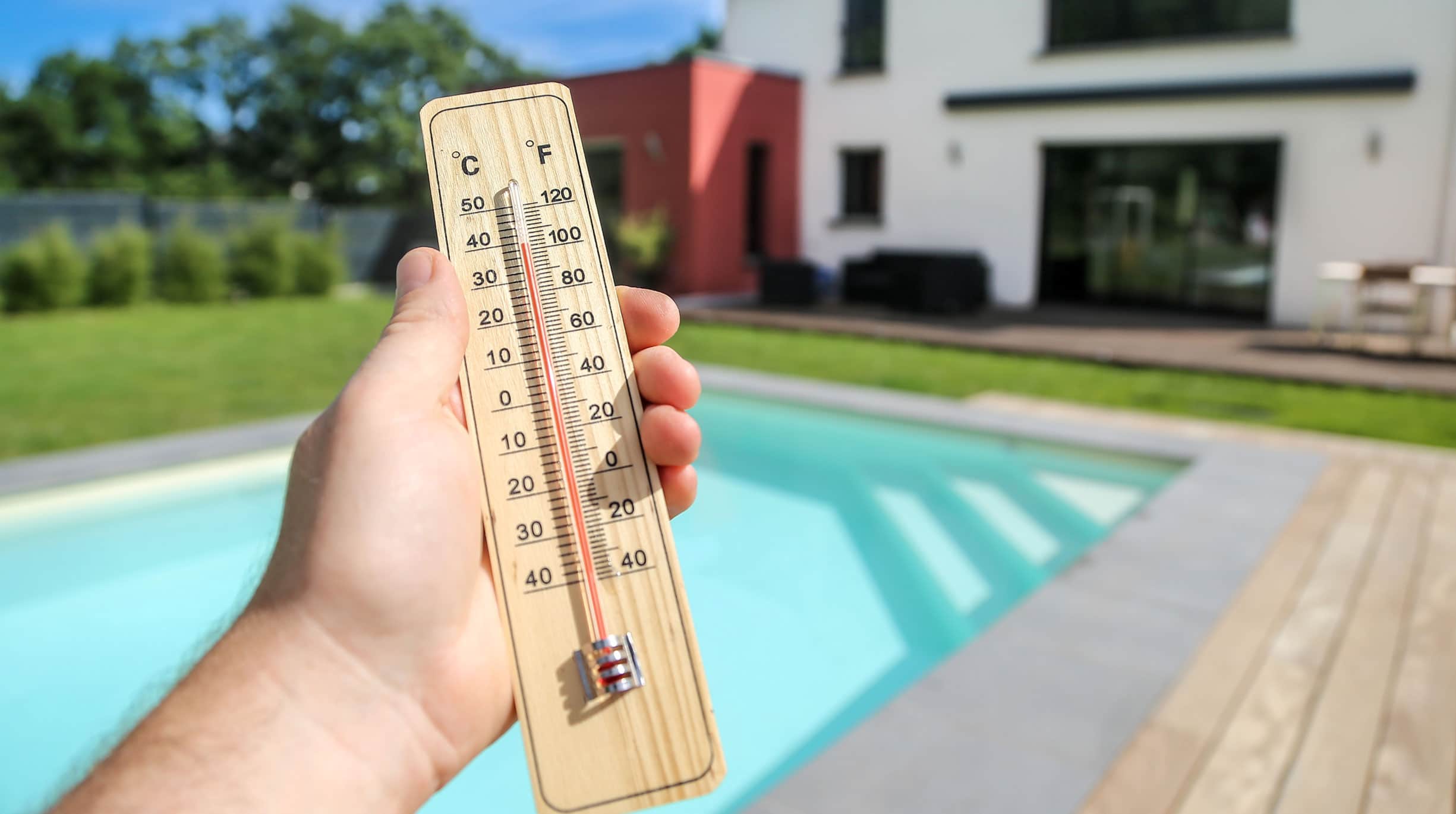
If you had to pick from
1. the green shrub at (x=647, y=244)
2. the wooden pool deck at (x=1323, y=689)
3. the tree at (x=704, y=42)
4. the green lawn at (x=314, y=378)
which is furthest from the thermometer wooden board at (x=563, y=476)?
the tree at (x=704, y=42)

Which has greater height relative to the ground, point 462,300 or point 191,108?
point 191,108

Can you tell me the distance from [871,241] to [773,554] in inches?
380

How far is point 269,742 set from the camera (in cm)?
88

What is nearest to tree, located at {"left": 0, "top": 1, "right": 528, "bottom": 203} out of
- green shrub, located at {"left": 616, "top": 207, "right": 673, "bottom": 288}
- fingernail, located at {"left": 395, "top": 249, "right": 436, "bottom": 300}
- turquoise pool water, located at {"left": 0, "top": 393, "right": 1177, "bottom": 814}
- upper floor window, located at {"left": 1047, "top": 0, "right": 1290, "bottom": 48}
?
green shrub, located at {"left": 616, "top": 207, "right": 673, "bottom": 288}

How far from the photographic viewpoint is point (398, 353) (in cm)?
101

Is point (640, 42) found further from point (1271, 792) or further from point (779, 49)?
point (1271, 792)

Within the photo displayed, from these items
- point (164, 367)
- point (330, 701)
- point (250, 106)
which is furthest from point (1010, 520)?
point (250, 106)

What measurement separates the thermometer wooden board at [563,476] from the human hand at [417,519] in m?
0.04

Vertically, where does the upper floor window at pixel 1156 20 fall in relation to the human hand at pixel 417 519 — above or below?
above

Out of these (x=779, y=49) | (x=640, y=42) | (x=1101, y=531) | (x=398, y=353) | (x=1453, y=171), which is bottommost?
(x=1101, y=531)

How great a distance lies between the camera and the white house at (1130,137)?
9516 mm

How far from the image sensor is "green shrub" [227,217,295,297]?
1298 centimetres

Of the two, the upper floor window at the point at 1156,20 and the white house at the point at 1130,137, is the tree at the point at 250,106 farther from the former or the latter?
the upper floor window at the point at 1156,20

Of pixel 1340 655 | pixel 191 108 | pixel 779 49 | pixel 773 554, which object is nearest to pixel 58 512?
pixel 773 554
